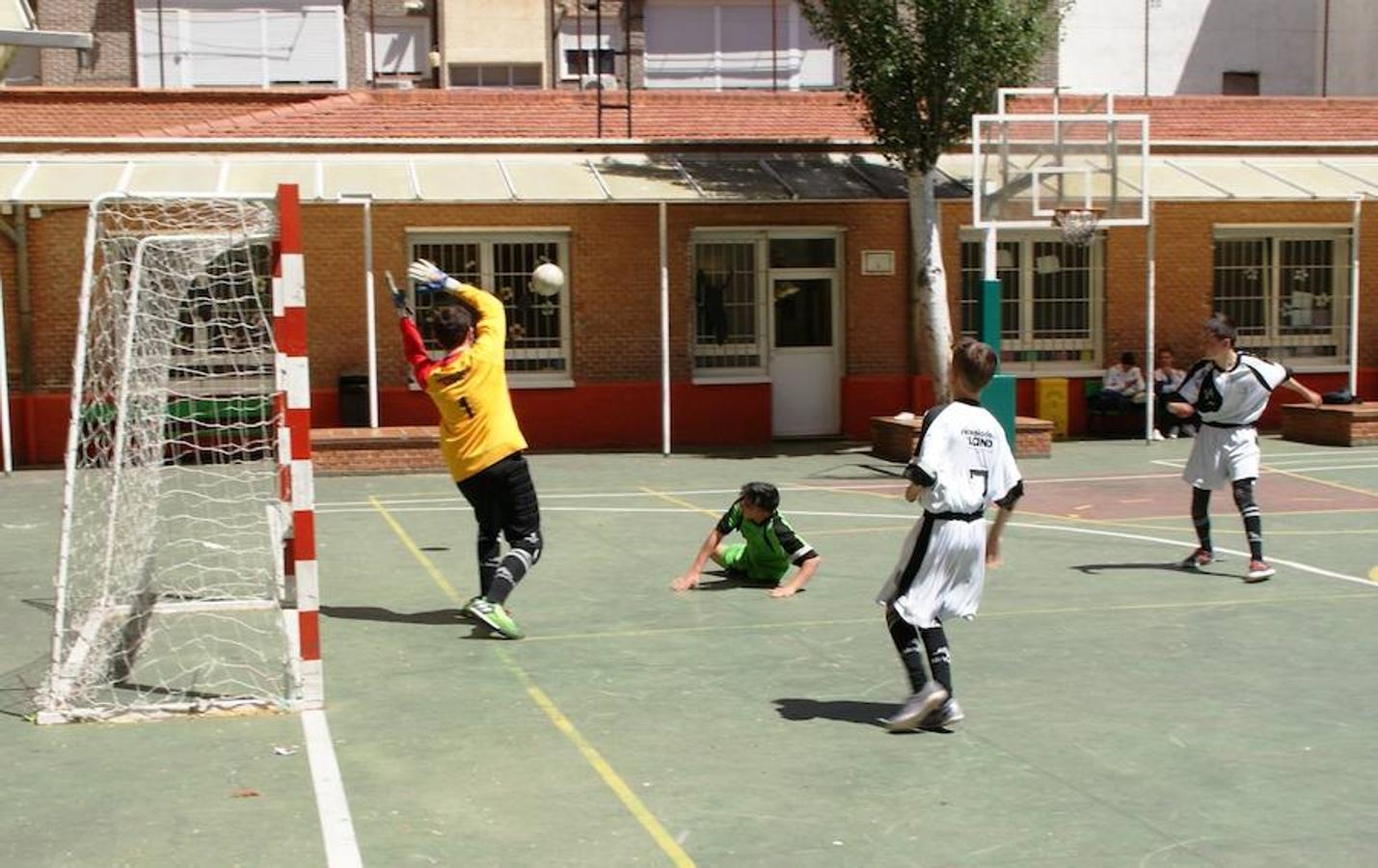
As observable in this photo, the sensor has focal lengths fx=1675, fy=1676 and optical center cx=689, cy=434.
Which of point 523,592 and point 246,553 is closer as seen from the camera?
point 523,592

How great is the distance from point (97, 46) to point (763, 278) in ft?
67.1

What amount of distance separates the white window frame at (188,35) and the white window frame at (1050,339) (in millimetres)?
19450

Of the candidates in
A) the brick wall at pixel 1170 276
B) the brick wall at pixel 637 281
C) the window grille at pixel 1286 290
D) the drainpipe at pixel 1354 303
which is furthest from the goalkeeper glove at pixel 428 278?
the window grille at pixel 1286 290

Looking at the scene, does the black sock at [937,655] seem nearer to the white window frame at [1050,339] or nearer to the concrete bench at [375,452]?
the concrete bench at [375,452]

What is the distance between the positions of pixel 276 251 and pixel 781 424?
15.9 metres

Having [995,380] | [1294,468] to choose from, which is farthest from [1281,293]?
[995,380]

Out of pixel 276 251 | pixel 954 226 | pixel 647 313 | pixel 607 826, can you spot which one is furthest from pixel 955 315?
pixel 607 826

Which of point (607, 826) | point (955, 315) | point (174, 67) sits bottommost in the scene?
point (607, 826)

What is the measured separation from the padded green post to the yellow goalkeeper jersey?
10593mm

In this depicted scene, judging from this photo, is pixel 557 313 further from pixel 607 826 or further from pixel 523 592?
pixel 607 826

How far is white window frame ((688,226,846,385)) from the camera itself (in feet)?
82.4

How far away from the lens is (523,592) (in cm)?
1202

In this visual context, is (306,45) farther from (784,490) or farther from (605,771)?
(605,771)

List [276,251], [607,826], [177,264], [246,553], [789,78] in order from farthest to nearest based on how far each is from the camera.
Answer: [789,78] < [246,553] < [177,264] < [276,251] < [607,826]
